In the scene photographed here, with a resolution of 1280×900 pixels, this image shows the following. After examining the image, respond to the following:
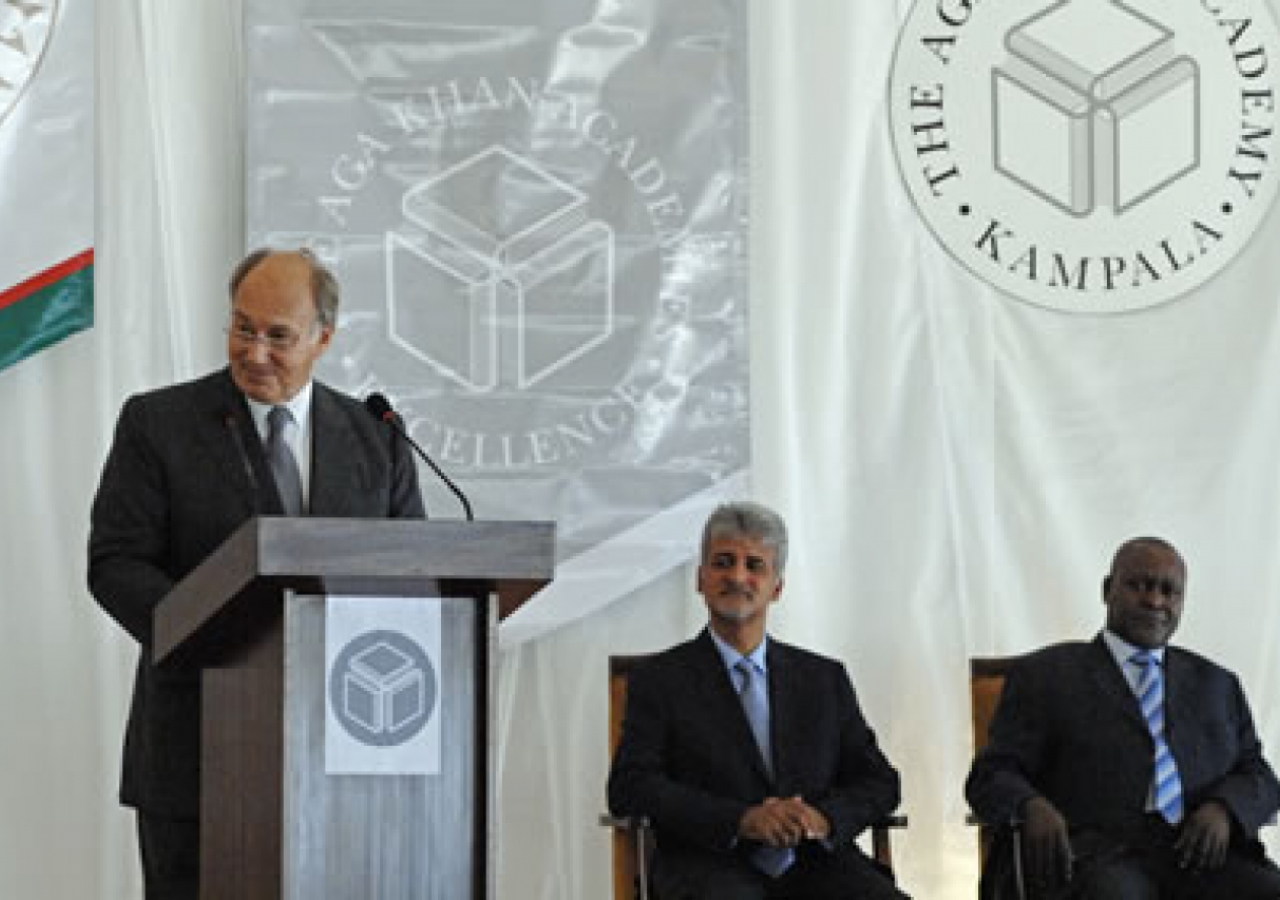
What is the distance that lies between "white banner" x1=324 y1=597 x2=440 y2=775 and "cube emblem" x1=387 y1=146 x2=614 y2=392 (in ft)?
9.59

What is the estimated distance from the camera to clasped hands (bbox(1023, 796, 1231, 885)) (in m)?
4.80

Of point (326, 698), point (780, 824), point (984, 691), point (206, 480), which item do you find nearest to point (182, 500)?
point (206, 480)

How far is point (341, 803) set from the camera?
8.37 feet

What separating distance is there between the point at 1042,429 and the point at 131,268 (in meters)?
2.11

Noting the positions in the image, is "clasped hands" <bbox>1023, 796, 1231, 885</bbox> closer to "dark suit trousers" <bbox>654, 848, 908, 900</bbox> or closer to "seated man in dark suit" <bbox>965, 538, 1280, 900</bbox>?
"seated man in dark suit" <bbox>965, 538, 1280, 900</bbox>

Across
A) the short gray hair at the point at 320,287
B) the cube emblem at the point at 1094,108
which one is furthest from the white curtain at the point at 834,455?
the short gray hair at the point at 320,287

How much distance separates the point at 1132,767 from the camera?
5020 millimetres

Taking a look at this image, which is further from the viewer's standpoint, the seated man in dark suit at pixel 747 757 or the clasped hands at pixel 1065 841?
the clasped hands at pixel 1065 841

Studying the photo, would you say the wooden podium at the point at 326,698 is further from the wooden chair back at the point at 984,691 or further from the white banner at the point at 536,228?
the wooden chair back at the point at 984,691

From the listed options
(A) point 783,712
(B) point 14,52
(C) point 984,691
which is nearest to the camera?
(A) point 783,712

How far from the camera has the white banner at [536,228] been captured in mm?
5406

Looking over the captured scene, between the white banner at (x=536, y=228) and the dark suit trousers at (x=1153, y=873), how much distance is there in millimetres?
1167

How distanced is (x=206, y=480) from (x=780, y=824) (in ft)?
5.51

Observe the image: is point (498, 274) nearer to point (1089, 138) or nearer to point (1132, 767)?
point (1089, 138)
